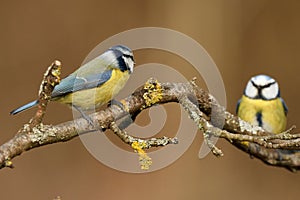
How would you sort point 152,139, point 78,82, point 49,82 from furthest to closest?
point 78,82, point 152,139, point 49,82

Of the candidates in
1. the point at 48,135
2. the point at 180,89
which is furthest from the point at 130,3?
the point at 48,135

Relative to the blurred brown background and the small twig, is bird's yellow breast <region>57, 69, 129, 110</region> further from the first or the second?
the blurred brown background

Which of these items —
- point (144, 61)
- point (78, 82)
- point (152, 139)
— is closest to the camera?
point (152, 139)

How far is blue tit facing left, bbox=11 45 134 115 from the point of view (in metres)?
1.29

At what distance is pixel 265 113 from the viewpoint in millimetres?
2225

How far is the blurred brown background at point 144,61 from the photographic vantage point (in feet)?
7.69

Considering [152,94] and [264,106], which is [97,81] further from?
[264,106]

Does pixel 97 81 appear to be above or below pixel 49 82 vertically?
above

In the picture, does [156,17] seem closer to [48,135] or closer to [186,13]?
[186,13]

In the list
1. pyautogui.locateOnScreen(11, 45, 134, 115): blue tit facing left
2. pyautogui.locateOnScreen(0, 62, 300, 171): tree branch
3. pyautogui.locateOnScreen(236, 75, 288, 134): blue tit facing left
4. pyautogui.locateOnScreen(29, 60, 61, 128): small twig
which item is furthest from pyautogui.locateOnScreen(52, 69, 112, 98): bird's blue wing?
pyautogui.locateOnScreen(236, 75, 288, 134): blue tit facing left

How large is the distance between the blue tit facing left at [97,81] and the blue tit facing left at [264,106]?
972 millimetres

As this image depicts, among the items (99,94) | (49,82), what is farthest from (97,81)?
(49,82)

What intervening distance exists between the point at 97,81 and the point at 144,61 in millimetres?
1103

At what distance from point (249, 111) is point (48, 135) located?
1354 mm
